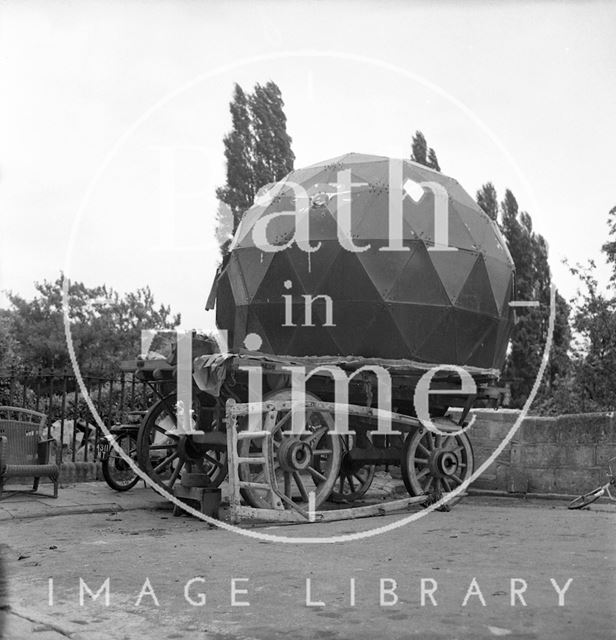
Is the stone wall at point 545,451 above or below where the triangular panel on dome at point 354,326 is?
below

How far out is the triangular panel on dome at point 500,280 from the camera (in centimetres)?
833

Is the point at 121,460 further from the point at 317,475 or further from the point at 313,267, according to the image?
the point at 313,267

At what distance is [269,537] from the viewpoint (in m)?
5.57

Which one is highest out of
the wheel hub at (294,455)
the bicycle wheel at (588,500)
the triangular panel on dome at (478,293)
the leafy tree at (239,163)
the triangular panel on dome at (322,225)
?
the leafy tree at (239,163)

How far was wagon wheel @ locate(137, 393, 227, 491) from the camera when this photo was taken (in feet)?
24.7

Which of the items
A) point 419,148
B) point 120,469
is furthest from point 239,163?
point 120,469

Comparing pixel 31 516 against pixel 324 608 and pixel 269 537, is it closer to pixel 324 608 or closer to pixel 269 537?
pixel 269 537

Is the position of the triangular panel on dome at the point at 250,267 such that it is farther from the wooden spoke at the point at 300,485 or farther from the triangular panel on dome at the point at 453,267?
the wooden spoke at the point at 300,485

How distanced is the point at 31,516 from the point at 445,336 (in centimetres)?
427

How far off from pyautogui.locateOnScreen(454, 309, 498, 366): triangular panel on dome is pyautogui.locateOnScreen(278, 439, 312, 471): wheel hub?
2212mm

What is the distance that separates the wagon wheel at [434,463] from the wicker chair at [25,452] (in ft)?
11.6

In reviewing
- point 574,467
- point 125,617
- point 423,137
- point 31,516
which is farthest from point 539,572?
point 423,137

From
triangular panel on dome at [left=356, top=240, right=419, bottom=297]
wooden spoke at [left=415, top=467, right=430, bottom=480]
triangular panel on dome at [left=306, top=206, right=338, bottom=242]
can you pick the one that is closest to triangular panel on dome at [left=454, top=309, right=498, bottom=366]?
triangular panel on dome at [left=356, top=240, right=419, bottom=297]

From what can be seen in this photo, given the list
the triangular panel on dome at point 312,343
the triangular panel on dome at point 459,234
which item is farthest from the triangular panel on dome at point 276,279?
the triangular panel on dome at point 459,234
